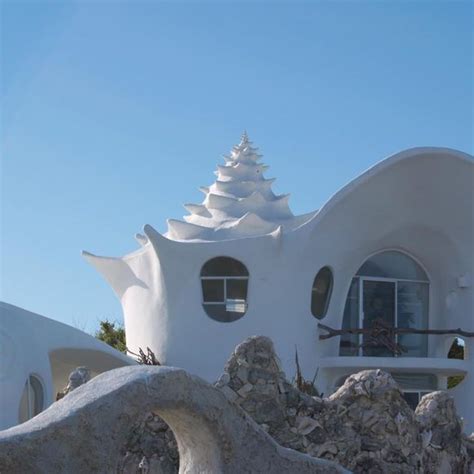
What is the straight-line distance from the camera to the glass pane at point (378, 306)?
21484 millimetres

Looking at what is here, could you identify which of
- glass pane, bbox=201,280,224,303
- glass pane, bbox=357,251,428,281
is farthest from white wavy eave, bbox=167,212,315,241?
glass pane, bbox=357,251,428,281

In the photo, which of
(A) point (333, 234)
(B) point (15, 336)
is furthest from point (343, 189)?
(B) point (15, 336)

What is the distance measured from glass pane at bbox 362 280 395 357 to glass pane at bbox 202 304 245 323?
3029 mm

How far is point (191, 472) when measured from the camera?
5.76 meters

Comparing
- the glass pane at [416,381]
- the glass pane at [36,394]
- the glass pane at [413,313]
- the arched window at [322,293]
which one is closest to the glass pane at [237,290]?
the arched window at [322,293]

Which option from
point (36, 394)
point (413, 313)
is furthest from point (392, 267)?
point (36, 394)

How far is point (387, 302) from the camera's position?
72.0ft

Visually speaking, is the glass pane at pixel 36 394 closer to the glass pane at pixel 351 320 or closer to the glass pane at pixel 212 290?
the glass pane at pixel 212 290

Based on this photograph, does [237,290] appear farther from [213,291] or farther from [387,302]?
[387,302]

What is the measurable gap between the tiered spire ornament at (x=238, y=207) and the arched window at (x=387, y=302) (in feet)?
6.59

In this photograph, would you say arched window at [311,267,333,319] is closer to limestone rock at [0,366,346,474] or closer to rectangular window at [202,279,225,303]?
rectangular window at [202,279,225,303]

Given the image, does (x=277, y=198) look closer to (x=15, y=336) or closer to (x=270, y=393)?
(x=15, y=336)

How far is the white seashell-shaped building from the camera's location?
67.2 feet

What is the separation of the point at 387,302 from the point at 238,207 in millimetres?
4024
